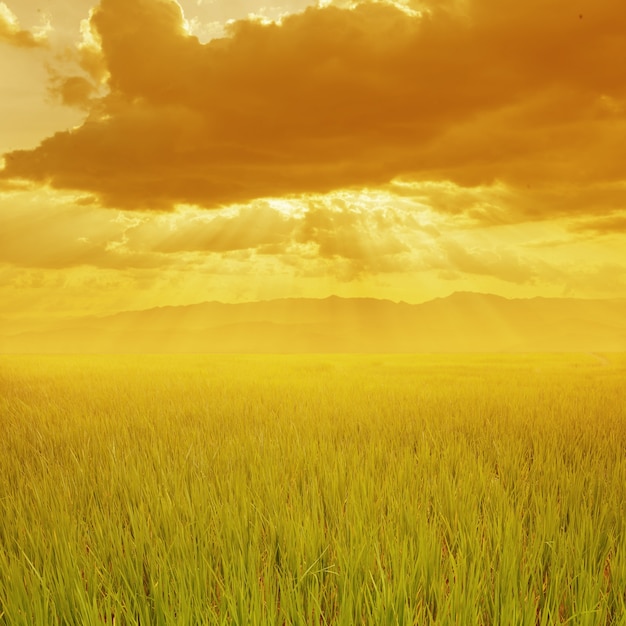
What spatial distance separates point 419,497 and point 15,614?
6.67 feet

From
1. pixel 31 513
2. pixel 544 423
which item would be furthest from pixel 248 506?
pixel 544 423

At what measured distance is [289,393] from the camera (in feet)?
28.5

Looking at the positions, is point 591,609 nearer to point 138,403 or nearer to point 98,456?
point 98,456

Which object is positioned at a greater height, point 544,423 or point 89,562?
point 89,562

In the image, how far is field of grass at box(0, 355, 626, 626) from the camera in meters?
1.96

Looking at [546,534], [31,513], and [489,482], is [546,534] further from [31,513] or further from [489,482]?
[31,513]

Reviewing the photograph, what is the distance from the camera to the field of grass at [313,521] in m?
1.96

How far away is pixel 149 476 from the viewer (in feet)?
11.8

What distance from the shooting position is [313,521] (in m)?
2.61

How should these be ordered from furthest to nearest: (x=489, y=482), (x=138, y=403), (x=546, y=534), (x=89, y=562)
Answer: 1. (x=138, y=403)
2. (x=489, y=482)
3. (x=546, y=534)
4. (x=89, y=562)

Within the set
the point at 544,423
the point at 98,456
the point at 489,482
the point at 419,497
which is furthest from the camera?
the point at 544,423

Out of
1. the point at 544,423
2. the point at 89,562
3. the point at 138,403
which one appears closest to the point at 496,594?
the point at 89,562

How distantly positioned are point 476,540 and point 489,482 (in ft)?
3.88

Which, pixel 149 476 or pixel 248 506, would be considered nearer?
pixel 248 506
